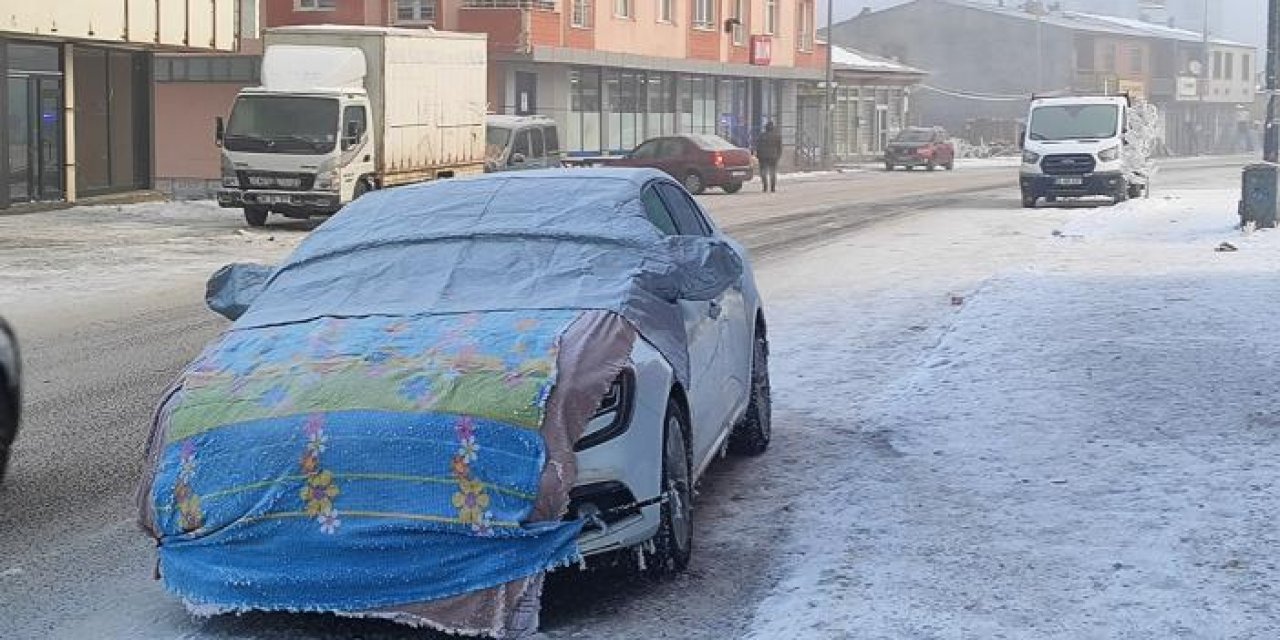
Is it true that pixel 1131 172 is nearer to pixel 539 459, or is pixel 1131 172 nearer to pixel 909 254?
pixel 909 254

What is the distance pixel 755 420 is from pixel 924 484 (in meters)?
1.17

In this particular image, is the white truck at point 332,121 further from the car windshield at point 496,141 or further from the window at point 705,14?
the window at point 705,14

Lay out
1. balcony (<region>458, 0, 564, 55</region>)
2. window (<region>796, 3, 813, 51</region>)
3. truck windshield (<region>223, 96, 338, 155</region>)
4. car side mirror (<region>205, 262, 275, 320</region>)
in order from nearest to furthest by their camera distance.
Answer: car side mirror (<region>205, 262, 275, 320</region>), truck windshield (<region>223, 96, 338, 155</region>), balcony (<region>458, 0, 564, 55</region>), window (<region>796, 3, 813, 51</region>)

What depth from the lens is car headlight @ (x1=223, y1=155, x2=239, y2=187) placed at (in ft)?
89.4

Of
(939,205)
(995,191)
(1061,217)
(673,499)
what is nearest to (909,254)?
(1061,217)

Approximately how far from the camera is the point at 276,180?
27.0 m

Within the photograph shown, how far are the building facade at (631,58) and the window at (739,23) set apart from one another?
0.19 ft

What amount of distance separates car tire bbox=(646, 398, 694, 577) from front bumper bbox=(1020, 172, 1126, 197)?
2776cm

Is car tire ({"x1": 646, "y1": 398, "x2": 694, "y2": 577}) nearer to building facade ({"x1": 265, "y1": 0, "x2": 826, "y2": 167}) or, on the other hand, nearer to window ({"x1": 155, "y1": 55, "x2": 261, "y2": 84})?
window ({"x1": 155, "y1": 55, "x2": 261, "y2": 84})

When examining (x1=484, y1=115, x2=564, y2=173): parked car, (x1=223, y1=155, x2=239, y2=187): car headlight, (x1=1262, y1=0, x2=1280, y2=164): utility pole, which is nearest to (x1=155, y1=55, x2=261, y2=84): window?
(x1=484, y1=115, x2=564, y2=173): parked car

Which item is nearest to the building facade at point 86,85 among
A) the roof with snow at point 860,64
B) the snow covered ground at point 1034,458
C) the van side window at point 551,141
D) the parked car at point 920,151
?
the van side window at point 551,141

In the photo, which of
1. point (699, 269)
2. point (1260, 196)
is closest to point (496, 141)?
point (1260, 196)

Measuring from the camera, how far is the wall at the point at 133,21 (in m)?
28.9

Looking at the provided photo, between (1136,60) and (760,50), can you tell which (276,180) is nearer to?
(760,50)
